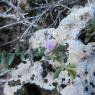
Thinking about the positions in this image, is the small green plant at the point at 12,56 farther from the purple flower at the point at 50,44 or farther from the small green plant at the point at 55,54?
the purple flower at the point at 50,44

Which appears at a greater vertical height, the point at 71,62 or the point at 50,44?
the point at 50,44

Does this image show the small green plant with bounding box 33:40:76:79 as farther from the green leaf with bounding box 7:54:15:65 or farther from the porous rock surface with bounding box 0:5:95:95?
the green leaf with bounding box 7:54:15:65

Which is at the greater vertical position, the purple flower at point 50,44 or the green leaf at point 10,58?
the purple flower at point 50,44

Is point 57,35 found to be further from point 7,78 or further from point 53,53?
point 7,78

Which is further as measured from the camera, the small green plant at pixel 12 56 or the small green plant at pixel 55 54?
the small green plant at pixel 12 56

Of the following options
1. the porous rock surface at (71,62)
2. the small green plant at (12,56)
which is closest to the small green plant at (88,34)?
the porous rock surface at (71,62)

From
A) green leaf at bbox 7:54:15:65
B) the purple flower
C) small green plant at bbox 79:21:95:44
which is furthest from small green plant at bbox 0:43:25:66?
small green plant at bbox 79:21:95:44

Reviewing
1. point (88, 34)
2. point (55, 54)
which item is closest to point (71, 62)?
point (55, 54)

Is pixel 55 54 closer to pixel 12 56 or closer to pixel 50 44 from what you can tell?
pixel 50 44
